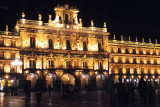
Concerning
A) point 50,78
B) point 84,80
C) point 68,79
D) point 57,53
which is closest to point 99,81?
point 84,80

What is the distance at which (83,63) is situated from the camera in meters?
63.9

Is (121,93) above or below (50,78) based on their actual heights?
below

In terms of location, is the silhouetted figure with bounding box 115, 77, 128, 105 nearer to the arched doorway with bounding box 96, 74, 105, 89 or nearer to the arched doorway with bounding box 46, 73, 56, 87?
the arched doorway with bounding box 46, 73, 56, 87

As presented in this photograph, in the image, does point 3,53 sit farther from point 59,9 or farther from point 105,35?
point 105,35

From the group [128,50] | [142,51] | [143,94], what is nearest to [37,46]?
[128,50]

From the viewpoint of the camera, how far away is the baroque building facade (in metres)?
57.8

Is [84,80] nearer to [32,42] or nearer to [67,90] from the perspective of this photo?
[32,42]

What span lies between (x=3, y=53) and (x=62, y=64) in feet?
45.2

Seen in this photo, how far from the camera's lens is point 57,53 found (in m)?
60.8

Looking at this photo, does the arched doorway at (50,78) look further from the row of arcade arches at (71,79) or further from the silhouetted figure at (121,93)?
the silhouetted figure at (121,93)

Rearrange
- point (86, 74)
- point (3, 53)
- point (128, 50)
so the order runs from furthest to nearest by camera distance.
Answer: point (128, 50) < point (86, 74) < point (3, 53)

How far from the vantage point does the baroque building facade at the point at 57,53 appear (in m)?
57.8

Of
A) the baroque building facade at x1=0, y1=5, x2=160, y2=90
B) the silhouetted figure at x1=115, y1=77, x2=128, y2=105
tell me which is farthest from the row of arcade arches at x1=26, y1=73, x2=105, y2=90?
the silhouetted figure at x1=115, y1=77, x2=128, y2=105

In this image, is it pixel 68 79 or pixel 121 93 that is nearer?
pixel 121 93
